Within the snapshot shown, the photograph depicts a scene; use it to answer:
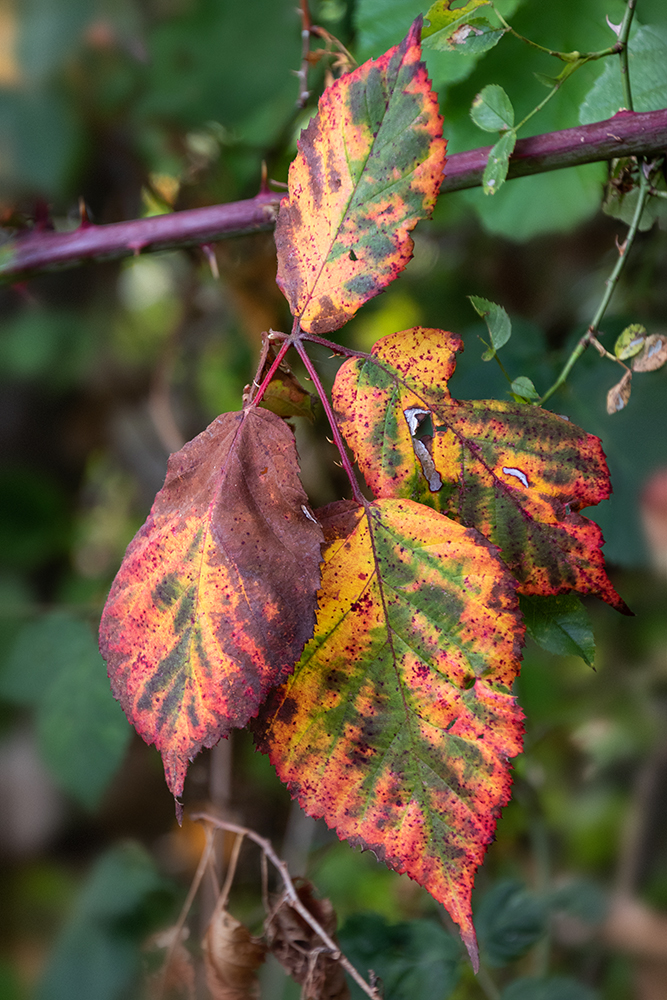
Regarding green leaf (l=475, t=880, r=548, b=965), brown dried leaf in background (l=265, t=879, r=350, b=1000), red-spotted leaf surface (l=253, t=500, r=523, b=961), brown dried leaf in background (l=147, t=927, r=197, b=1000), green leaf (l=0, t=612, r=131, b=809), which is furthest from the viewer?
green leaf (l=0, t=612, r=131, b=809)

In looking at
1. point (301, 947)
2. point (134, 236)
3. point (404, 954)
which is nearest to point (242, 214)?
point (134, 236)

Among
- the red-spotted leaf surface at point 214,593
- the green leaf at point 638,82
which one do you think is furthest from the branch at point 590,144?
the red-spotted leaf surface at point 214,593

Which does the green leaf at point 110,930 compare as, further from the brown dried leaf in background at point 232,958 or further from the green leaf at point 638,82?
the green leaf at point 638,82

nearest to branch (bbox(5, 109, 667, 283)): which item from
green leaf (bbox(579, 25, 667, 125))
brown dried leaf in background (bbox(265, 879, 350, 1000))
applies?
green leaf (bbox(579, 25, 667, 125))

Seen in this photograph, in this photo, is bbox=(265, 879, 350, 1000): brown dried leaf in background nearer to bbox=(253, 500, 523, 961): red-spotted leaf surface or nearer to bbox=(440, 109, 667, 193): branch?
bbox=(253, 500, 523, 961): red-spotted leaf surface

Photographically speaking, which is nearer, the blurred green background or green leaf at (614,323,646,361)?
green leaf at (614,323,646,361)

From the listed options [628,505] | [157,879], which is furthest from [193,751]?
[157,879]
